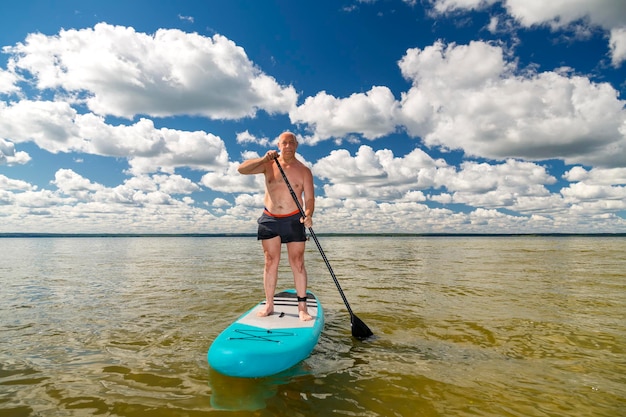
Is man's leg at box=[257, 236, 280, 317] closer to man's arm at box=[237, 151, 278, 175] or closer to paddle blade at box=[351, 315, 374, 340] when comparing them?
man's arm at box=[237, 151, 278, 175]

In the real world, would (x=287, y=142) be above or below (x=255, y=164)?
above

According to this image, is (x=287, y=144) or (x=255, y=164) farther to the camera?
(x=287, y=144)

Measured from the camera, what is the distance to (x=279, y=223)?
645 centimetres

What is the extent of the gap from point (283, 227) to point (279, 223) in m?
0.11

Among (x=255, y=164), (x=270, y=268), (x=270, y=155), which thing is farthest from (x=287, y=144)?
(x=270, y=268)

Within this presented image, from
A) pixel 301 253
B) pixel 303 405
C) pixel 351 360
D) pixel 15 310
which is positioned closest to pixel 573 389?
pixel 351 360

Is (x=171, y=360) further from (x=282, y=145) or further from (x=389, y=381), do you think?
(x=282, y=145)

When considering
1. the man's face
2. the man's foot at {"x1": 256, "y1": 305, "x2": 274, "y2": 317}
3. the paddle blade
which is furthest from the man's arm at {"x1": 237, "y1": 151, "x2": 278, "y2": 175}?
the paddle blade

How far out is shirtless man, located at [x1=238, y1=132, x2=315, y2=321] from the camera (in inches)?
253

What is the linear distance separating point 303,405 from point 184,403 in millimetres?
1496

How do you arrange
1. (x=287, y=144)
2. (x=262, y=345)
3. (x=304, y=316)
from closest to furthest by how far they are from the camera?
(x=262, y=345), (x=304, y=316), (x=287, y=144)

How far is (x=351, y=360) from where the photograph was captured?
18.9ft

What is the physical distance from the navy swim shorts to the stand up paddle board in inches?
60.5

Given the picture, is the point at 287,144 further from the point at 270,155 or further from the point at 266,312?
the point at 266,312
